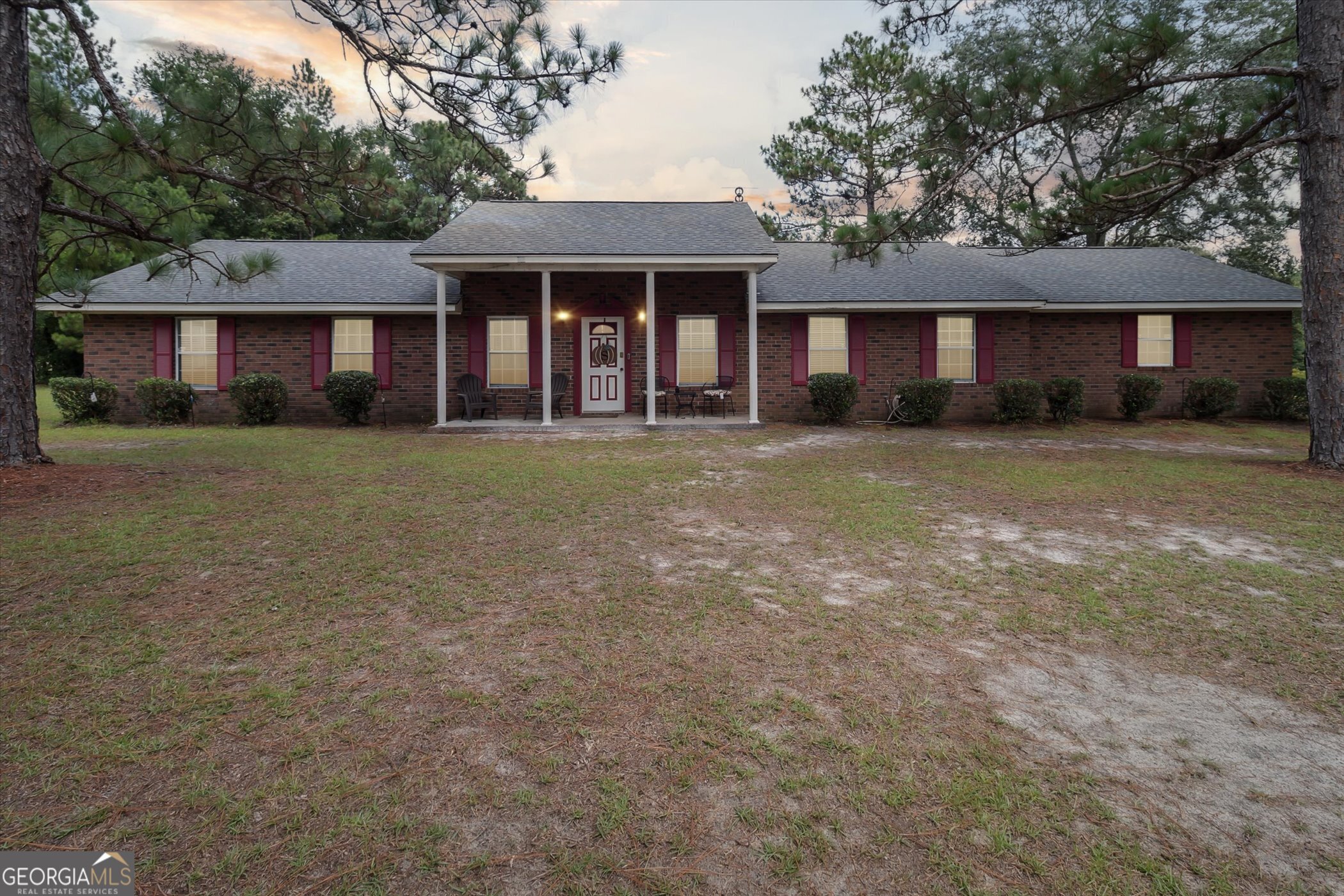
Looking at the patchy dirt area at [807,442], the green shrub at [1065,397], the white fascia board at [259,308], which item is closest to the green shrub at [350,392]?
the white fascia board at [259,308]

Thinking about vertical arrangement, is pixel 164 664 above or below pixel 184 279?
below

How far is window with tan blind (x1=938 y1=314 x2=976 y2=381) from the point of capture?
14516 mm

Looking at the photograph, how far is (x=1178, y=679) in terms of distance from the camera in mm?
2889

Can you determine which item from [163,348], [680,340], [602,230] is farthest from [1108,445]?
[163,348]

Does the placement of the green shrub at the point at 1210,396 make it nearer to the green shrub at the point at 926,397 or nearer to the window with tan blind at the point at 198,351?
the green shrub at the point at 926,397

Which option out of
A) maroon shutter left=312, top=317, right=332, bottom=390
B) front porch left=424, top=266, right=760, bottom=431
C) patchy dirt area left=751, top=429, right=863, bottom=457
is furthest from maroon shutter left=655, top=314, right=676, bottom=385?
maroon shutter left=312, top=317, right=332, bottom=390

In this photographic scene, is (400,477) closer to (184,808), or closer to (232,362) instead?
(184,808)

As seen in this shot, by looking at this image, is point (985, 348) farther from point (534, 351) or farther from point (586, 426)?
point (534, 351)

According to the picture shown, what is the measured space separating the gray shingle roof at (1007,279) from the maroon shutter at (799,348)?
0.56 meters

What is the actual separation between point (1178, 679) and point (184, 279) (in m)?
17.7

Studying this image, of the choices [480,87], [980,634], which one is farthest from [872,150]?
[980,634]

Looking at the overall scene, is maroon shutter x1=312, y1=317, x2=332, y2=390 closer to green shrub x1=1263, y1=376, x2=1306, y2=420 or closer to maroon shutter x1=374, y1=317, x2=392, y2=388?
maroon shutter x1=374, y1=317, x2=392, y2=388

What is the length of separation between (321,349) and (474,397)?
12.1 ft

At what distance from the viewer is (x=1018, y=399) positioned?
1278 cm
